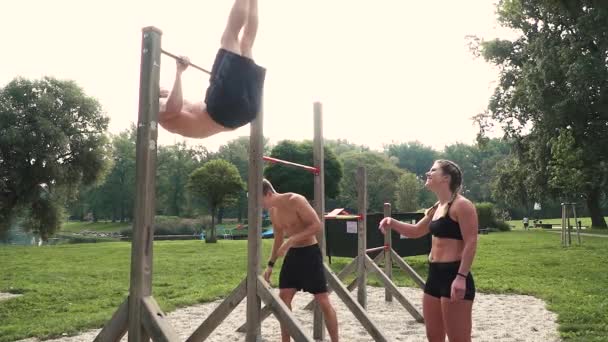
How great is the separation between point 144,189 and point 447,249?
7.39 ft

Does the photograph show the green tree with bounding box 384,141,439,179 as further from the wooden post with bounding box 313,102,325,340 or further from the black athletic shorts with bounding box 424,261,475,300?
the black athletic shorts with bounding box 424,261,475,300

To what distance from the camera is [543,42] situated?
25.8 metres

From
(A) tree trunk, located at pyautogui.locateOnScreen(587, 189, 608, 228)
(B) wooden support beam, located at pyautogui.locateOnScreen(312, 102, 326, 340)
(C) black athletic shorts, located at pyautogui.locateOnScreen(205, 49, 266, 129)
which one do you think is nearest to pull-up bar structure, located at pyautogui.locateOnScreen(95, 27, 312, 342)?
(C) black athletic shorts, located at pyautogui.locateOnScreen(205, 49, 266, 129)

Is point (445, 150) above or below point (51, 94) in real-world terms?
above

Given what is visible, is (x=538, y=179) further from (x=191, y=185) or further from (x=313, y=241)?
(x=313, y=241)

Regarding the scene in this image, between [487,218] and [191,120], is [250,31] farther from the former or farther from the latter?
[487,218]

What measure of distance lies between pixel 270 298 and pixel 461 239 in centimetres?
172

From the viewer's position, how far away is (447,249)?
3850mm

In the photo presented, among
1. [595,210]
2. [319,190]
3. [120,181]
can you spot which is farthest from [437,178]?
[120,181]

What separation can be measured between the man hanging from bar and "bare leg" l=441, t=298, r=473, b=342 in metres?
2.01

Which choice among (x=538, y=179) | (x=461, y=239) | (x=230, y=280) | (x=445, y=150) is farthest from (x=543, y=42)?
(x=445, y=150)

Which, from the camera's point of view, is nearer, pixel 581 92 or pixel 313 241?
pixel 313 241

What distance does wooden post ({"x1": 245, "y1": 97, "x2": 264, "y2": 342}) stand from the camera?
4566mm

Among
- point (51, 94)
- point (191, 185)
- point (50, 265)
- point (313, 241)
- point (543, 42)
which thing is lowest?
point (50, 265)
